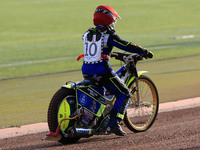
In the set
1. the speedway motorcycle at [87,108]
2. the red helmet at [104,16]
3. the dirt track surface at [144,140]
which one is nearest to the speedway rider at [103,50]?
the red helmet at [104,16]

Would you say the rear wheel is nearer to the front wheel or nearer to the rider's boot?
the rider's boot

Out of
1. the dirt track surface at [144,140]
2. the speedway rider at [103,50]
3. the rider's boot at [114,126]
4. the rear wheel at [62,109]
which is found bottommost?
the dirt track surface at [144,140]

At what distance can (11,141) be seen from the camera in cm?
723

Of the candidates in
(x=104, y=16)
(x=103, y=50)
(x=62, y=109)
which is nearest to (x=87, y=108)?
(x=62, y=109)

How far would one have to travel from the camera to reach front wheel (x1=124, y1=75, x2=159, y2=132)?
7.63m

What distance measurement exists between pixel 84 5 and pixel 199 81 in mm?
21421

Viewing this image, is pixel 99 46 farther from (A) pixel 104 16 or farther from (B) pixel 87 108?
(B) pixel 87 108

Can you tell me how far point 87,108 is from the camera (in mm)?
6785

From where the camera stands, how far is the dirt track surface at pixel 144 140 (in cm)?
626

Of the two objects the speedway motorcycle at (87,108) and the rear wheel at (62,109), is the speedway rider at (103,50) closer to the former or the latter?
the speedway motorcycle at (87,108)

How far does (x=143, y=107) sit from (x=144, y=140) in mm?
1226

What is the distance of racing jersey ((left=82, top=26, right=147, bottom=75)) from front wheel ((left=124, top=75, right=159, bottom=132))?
86 cm

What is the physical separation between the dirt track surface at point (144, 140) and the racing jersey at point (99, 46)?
3.01ft

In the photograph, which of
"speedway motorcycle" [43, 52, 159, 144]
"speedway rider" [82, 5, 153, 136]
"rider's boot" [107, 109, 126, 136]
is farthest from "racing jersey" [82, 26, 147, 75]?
"rider's boot" [107, 109, 126, 136]
